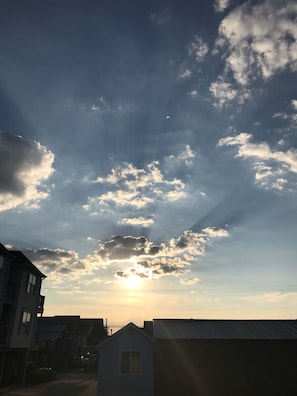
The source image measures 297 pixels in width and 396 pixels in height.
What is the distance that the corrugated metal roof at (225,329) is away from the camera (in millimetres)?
28047

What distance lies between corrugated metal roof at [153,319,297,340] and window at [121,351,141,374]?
7.83ft

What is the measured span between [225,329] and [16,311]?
20007 millimetres

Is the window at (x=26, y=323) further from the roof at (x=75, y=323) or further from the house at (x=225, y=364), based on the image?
the roof at (x=75, y=323)

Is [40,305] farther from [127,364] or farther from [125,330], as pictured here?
[127,364]

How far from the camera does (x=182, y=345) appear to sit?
27359 millimetres

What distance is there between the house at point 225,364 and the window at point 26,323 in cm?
1451

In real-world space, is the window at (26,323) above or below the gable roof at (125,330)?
above

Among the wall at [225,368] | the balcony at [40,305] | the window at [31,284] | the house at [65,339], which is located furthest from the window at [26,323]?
the wall at [225,368]

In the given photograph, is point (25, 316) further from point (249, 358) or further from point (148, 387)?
point (249, 358)

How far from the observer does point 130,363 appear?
2714cm

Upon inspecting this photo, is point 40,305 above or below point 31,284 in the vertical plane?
below

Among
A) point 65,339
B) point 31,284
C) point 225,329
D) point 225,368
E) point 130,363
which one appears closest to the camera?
point 225,368

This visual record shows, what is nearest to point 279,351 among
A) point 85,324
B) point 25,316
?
point 25,316

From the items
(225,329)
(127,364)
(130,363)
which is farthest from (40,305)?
(225,329)
